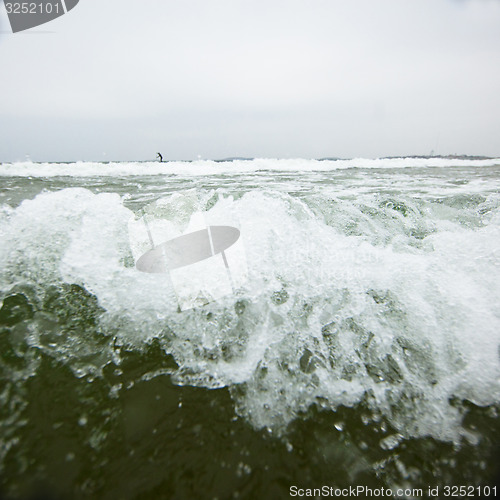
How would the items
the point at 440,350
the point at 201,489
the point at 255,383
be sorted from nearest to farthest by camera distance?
the point at 201,489, the point at 255,383, the point at 440,350

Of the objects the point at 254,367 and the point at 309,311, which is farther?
the point at 309,311

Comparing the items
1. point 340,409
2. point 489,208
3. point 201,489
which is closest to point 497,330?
point 340,409

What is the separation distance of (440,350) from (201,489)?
5.63ft

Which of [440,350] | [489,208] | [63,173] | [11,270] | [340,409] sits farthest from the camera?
[63,173]

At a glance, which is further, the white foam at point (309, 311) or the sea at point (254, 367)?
the white foam at point (309, 311)

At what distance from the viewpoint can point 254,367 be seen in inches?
67.7

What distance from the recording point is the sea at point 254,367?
47.2 inches

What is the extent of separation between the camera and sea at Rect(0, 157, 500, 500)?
1199mm

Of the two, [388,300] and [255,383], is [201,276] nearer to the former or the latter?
[255,383]

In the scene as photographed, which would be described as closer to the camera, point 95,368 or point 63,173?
point 95,368

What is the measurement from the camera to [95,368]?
1641 mm

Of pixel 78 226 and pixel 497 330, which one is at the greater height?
pixel 78 226

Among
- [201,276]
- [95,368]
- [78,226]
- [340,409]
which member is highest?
[78,226]

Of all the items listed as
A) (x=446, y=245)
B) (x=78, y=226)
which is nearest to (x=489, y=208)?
(x=446, y=245)
